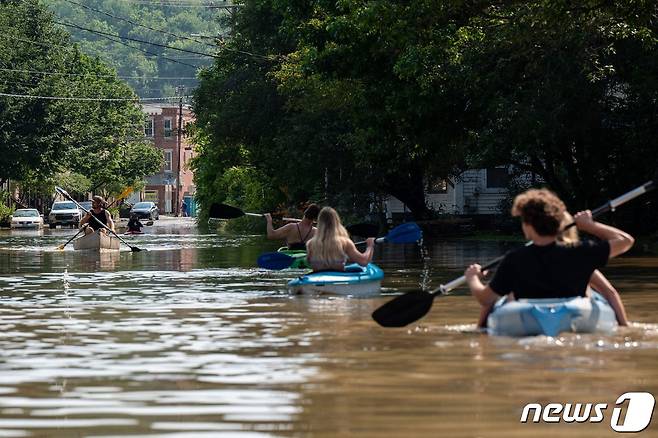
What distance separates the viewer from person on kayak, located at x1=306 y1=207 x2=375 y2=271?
72.0ft

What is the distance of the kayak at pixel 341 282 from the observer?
846 inches

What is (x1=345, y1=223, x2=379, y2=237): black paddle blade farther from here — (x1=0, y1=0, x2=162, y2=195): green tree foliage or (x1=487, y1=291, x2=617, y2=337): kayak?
(x1=0, y1=0, x2=162, y2=195): green tree foliage

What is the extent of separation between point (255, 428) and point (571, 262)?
5325 millimetres

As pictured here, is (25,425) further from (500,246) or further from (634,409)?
(500,246)

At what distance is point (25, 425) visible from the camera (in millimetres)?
A: 9656

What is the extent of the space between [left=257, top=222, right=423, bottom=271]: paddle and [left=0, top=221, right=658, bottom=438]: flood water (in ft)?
8.21

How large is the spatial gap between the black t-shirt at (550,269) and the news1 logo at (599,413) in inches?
135

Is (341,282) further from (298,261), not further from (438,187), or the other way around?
(438,187)

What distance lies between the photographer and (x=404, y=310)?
51.2 ft

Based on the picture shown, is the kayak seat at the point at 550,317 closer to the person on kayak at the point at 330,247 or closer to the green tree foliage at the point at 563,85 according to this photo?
the person on kayak at the point at 330,247

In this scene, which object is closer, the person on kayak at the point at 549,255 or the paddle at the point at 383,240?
the person on kayak at the point at 549,255

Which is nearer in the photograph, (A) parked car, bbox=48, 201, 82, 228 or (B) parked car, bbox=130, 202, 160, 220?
(A) parked car, bbox=48, 201, 82, 228

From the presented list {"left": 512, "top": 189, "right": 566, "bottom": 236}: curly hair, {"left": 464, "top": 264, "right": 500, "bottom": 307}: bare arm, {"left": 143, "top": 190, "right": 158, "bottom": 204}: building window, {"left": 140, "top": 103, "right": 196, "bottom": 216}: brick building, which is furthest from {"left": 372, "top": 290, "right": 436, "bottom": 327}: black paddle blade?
{"left": 143, "top": 190, "right": 158, "bottom": 204}: building window

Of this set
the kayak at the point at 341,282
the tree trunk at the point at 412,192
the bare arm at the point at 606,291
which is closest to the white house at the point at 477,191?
the tree trunk at the point at 412,192
